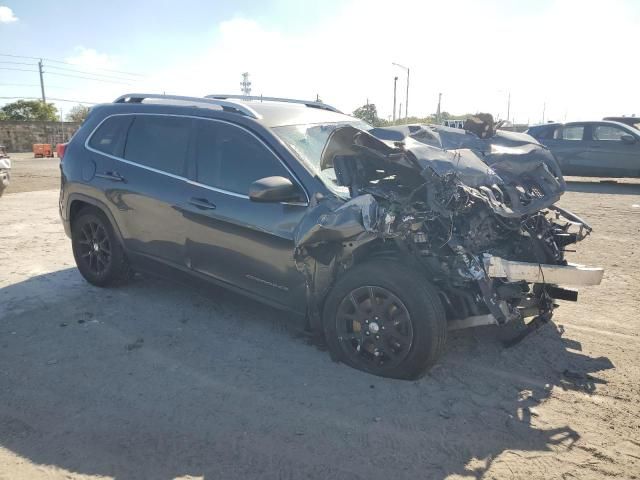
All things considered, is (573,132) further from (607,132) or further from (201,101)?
(201,101)

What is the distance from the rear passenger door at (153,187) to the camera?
4.29 m

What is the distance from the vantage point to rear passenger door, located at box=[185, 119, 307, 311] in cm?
366

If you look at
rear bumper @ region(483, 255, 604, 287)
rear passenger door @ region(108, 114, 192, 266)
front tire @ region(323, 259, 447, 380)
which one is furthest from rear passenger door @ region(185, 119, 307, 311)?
rear bumper @ region(483, 255, 604, 287)

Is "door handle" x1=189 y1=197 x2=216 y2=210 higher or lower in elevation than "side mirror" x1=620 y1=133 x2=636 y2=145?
lower

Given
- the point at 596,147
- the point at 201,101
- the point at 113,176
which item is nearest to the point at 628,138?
the point at 596,147

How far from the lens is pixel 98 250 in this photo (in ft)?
16.8

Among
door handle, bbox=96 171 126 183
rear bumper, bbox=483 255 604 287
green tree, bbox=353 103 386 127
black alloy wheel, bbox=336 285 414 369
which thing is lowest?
black alloy wheel, bbox=336 285 414 369

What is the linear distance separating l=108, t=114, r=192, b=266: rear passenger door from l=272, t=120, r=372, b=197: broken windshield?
37.0 inches

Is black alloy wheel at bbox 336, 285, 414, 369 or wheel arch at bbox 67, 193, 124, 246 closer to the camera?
black alloy wheel at bbox 336, 285, 414, 369

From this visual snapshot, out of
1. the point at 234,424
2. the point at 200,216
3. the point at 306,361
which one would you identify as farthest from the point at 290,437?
the point at 200,216

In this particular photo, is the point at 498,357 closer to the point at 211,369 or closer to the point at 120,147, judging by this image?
the point at 211,369

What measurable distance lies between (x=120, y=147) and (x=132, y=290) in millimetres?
1451

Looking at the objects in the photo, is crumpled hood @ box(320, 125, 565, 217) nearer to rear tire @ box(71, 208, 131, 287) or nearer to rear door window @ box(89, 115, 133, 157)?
rear door window @ box(89, 115, 133, 157)

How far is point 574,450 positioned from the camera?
2.72m
